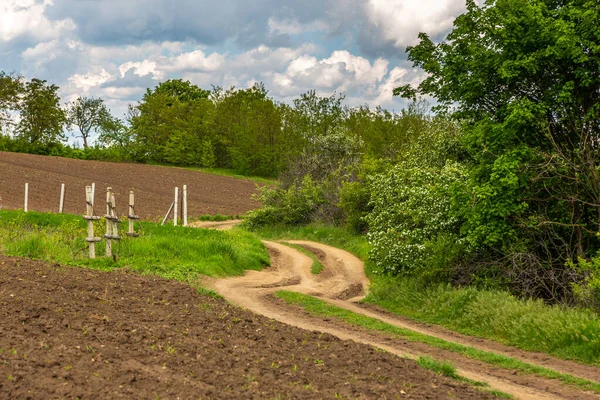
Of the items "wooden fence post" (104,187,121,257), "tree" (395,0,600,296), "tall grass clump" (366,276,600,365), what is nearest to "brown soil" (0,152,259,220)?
"wooden fence post" (104,187,121,257)

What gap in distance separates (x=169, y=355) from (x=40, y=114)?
75073mm

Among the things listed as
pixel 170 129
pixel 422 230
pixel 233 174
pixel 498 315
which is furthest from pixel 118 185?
pixel 498 315

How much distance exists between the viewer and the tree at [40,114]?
7688 cm

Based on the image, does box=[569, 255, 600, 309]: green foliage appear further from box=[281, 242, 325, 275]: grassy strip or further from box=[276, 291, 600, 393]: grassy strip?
box=[281, 242, 325, 275]: grassy strip

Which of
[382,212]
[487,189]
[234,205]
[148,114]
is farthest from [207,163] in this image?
[487,189]

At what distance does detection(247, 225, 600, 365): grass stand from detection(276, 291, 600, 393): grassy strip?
1.49 metres

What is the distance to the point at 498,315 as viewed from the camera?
563 inches

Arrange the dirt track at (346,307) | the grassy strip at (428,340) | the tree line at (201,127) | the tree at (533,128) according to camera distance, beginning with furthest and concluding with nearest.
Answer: the tree line at (201,127) → the tree at (533,128) → the grassy strip at (428,340) → the dirt track at (346,307)

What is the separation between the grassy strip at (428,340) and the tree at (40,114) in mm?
68242

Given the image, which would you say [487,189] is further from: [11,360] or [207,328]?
[11,360]

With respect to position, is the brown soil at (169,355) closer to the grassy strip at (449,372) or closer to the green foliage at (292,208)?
the grassy strip at (449,372)

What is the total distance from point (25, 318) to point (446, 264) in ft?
38.2

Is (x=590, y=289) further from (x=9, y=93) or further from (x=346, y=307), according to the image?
(x=9, y=93)

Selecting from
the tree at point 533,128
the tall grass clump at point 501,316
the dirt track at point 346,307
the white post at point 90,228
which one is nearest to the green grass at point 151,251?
the white post at point 90,228
